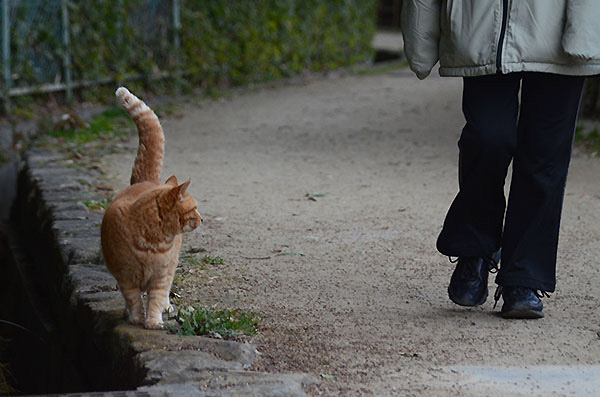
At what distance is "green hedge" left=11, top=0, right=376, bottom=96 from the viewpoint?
930 cm

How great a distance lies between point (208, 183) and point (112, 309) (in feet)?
9.56

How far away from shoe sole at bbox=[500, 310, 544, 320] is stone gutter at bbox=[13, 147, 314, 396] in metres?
0.93

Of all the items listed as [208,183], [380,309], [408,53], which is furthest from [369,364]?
[208,183]

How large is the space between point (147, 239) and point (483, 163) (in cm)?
125

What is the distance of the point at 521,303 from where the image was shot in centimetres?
326

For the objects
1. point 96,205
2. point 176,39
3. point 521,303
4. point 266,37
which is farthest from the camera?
point 266,37

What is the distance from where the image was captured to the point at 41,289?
5.22 meters

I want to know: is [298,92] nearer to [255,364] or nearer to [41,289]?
[41,289]

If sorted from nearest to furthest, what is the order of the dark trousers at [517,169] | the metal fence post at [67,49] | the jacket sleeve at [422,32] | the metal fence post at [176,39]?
the dark trousers at [517,169], the jacket sleeve at [422,32], the metal fence post at [67,49], the metal fence post at [176,39]

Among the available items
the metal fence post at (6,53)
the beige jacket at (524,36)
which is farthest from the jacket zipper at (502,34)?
the metal fence post at (6,53)

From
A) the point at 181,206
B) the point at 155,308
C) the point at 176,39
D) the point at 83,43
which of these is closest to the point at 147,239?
the point at 181,206

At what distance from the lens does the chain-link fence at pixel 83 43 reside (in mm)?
8766

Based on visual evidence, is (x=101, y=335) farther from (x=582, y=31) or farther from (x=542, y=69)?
(x=582, y=31)

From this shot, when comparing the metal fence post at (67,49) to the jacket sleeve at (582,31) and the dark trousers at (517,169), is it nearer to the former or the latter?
the dark trousers at (517,169)
